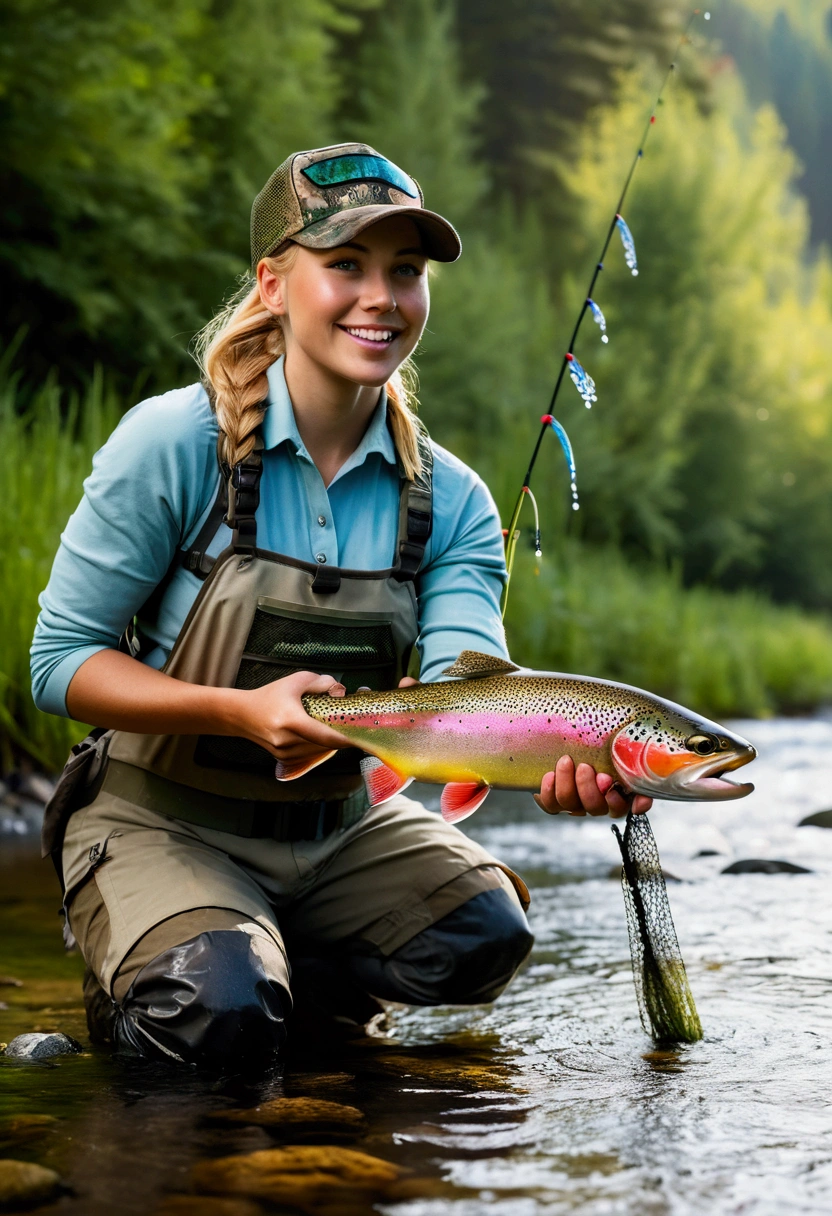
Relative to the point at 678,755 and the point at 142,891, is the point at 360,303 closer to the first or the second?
the point at 678,755

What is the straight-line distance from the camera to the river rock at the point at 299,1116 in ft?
7.29

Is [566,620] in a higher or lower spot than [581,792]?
higher

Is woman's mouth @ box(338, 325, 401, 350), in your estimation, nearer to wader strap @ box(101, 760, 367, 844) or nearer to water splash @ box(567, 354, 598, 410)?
water splash @ box(567, 354, 598, 410)

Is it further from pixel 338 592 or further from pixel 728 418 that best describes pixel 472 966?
pixel 728 418

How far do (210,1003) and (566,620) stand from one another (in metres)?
9.07

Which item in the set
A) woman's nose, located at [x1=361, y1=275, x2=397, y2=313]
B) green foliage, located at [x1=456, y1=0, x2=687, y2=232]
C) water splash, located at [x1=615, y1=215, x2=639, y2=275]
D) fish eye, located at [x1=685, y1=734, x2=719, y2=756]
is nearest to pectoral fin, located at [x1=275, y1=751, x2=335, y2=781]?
fish eye, located at [x1=685, y1=734, x2=719, y2=756]

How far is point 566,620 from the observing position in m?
11.4

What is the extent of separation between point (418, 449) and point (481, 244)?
16.8m

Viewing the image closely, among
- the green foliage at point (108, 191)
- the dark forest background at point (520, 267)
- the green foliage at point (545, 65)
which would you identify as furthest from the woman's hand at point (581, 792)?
the green foliage at point (545, 65)

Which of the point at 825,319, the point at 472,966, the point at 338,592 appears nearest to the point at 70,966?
the point at 472,966

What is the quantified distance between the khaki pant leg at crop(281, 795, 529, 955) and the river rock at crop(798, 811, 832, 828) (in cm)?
312

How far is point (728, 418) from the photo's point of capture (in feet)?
81.9

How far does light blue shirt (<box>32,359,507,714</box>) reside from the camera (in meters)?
2.72

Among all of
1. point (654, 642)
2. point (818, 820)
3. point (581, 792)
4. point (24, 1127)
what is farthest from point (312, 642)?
point (654, 642)
